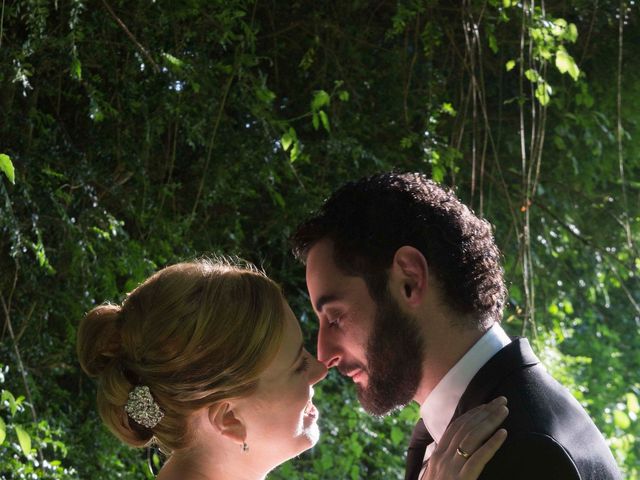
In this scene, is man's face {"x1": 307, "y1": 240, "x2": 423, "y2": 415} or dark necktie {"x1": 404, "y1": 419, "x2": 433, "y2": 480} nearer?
man's face {"x1": 307, "y1": 240, "x2": 423, "y2": 415}

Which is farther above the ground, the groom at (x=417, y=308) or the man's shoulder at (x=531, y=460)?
the groom at (x=417, y=308)

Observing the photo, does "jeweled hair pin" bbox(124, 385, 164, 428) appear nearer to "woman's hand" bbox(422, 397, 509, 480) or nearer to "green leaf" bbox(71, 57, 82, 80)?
"woman's hand" bbox(422, 397, 509, 480)

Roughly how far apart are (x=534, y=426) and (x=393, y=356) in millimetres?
430

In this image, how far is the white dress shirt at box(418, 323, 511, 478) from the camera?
2232mm

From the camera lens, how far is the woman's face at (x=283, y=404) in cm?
217

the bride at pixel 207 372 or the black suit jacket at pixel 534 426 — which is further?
the bride at pixel 207 372

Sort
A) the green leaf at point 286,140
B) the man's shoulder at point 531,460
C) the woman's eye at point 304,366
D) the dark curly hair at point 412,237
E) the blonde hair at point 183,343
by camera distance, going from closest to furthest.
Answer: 1. the man's shoulder at point 531,460
2. the blonde hair at point 183,343
3. the woman's eye at point 304,366
4. the dark curly hair at point 412,237
5. the green leaf at point 286,140

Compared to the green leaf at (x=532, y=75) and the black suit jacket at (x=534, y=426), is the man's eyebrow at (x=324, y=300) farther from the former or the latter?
the green leaf at (x=532, y=75)

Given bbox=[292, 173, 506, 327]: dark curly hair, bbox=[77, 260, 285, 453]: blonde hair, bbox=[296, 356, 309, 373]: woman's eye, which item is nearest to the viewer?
bbox=[77, 260, 285, 453]: blonde hair

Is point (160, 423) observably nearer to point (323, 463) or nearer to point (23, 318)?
point (23, 318)

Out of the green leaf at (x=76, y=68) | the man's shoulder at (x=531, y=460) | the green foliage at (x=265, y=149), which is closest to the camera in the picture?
the man's shoulder at (x=531, y=460)

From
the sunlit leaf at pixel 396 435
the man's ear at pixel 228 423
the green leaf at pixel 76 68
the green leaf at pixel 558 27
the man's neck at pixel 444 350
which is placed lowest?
the sunlit leaf at pixel 396 435

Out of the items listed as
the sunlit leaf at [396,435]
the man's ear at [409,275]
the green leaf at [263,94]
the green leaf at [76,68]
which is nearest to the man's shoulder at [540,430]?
the man's ear at [409,275]

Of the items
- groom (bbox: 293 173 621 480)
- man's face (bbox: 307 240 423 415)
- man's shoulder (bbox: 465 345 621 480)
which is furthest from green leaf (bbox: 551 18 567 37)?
man's shoulder (bbox: 465 345 621 480)
